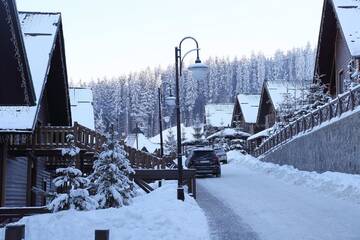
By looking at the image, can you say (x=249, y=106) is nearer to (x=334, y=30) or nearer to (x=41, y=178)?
(x=334, y=30)

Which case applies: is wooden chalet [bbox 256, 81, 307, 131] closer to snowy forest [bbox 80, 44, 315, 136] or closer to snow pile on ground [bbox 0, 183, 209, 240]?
snow pile on ground [bbox 0, 183, 209, 240]

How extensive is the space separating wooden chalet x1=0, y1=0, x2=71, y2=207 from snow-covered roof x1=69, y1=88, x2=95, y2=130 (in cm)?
729

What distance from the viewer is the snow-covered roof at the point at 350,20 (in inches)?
1096

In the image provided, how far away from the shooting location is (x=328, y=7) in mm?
32625

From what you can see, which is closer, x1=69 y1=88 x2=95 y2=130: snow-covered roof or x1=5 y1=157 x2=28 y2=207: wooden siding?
x1=5 y1=157 x2=28 y2=207: wooden siding

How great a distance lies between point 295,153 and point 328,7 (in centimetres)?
914

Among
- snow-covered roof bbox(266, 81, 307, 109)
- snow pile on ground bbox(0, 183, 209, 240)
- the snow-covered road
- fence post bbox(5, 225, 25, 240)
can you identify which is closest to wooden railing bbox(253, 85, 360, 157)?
the snow-covered road

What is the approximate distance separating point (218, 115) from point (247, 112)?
18591 mm

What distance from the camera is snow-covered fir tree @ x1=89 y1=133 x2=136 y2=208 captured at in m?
15.5

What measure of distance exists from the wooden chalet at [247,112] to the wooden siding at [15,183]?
44625mm

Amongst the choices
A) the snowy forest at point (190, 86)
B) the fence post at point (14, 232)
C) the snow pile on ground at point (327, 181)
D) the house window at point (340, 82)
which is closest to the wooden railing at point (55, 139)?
the snow pile on ground at point (327, 181)

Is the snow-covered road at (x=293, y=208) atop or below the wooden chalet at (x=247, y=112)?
below

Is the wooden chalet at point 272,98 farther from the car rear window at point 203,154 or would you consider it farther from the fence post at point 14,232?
the fence post at point 14,232

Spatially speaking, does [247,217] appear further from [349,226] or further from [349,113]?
[349,113]
